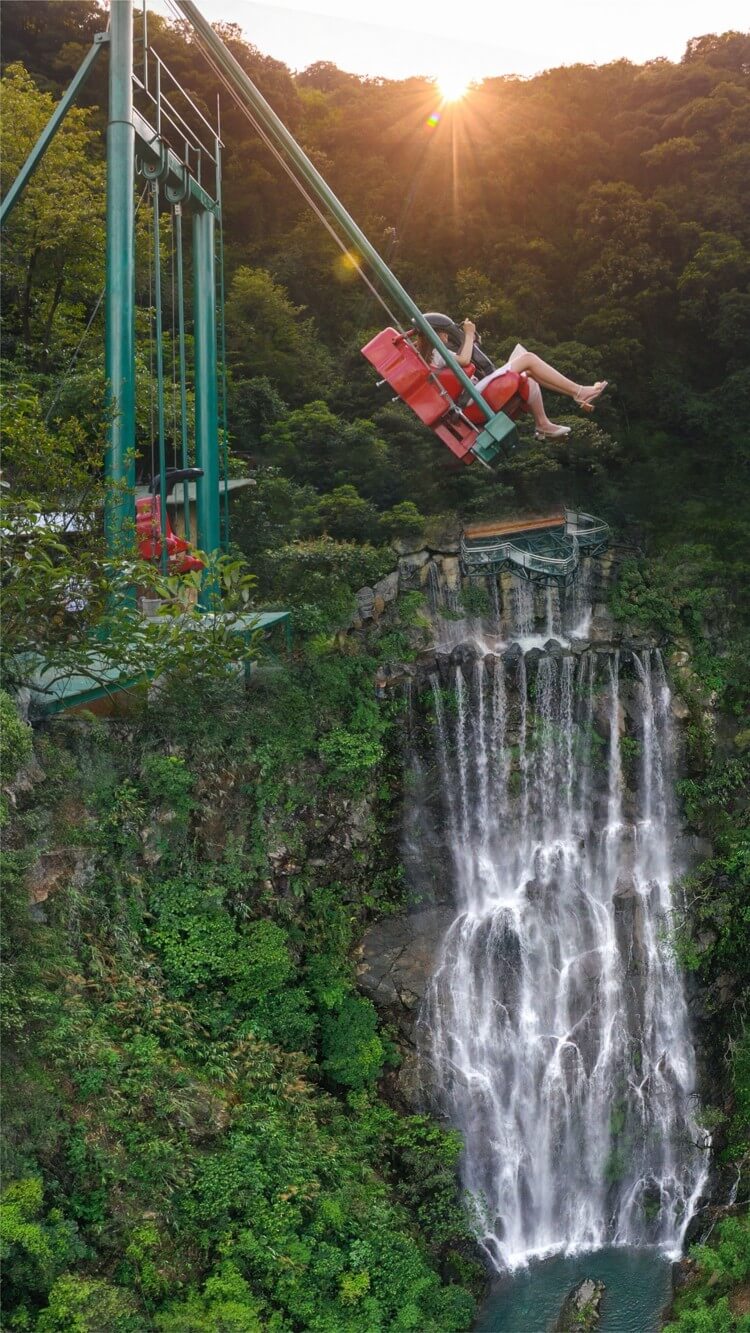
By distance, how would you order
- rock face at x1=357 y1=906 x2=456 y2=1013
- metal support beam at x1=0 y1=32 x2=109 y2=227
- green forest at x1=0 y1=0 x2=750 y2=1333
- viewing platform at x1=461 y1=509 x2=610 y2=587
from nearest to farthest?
green forest at x1=0 y1=0 x2=750 y2=1333, metal support beam at x1=0 y1=32 x2=109 y2=227, rock face at x1=357 y1=906 x2=456 y2=1013, viewing platform at x1=461 y1=509 x2=610 y2=587

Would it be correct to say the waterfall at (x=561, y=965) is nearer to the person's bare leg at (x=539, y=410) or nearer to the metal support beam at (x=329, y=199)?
the person's bare leg at (x=539, y=410)

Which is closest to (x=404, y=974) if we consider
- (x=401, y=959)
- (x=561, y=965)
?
(x=401, y=959)

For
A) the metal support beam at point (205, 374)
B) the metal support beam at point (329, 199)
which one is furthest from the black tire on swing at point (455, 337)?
the metal support beam at point (205, 374)

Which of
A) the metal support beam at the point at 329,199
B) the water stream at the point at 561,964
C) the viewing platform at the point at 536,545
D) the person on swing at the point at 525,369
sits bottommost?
the water stream at the point at 561,964

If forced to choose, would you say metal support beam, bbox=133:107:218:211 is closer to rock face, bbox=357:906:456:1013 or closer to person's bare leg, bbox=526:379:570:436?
person's bare leg, bbox=526:379:570:436

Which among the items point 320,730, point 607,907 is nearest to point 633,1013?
point 607,907

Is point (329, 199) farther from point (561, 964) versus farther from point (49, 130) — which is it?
point (561, 964)

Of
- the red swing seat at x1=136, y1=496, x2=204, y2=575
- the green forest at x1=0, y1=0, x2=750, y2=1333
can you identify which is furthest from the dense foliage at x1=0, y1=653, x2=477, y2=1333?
the red swing seat at x1=136, y1=496, x2=204, y2=575
